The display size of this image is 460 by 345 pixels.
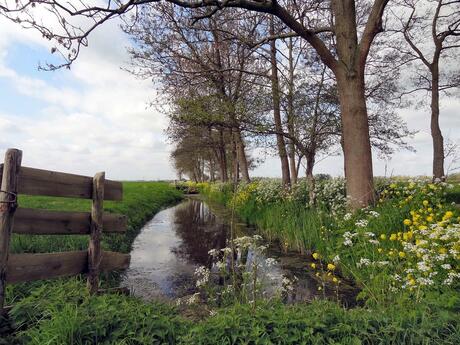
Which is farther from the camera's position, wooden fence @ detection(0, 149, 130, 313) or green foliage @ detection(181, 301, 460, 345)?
wooden fence @ detection(0, 149, 130, 313)

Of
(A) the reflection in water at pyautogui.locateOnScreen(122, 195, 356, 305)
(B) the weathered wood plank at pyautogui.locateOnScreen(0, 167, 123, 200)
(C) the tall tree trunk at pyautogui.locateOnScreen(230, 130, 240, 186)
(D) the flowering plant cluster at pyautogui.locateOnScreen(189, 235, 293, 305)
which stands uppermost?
(C) the tall tree trunk at pyautogui.locateOnScreen(230, 130, 240, 186)

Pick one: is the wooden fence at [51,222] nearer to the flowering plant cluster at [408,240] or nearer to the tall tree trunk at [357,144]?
the flowering plant cluster at [408,240]

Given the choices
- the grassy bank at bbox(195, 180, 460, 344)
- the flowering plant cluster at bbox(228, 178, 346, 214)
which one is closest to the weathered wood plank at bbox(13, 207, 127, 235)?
the grassy bank at bbox(195, 180, 460, 344)

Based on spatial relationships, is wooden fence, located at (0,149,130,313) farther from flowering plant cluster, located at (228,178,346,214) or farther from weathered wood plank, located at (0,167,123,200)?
flowering plant cluster, located at (228,178,346,214)

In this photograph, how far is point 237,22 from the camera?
15.5m

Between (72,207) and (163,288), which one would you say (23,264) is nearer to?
(163,288)

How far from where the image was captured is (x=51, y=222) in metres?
4.80

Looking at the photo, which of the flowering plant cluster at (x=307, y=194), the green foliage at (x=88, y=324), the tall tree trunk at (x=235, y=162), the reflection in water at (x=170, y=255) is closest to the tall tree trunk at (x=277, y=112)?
the flowering plant cluster at (x=307, y=194)

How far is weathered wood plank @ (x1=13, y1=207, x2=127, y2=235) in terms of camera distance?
174 inches

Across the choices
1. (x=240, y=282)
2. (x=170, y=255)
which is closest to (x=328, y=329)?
(x=240, y=282)

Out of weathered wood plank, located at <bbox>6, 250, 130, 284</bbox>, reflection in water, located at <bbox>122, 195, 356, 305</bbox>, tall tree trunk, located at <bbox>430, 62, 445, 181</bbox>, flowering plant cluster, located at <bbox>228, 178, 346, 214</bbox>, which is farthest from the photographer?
tall tree trunk, located at <bbox>430, 62, 445, 181</bbox>

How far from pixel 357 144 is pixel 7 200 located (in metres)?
7.92

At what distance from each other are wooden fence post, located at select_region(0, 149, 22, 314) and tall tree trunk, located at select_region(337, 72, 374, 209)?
296 inches

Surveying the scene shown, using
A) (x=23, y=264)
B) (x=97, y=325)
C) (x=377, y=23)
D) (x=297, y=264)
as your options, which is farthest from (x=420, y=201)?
(x=23, y=264)
